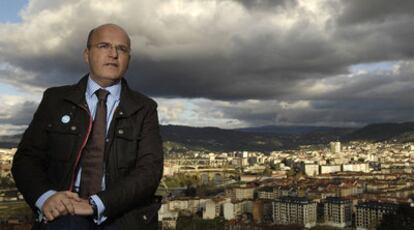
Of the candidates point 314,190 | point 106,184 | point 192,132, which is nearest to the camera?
point 106,184

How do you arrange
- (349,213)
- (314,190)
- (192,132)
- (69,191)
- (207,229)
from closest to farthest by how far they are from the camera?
(69,191) → (207,229) → (349,213) → (314,190) → (192,132)

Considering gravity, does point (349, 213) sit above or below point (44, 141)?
below

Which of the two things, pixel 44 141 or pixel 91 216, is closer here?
pixel 91 216

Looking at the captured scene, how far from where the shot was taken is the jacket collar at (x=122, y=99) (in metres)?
1.57

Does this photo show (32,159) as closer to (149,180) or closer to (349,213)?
(149,180)

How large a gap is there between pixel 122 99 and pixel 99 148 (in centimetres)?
17

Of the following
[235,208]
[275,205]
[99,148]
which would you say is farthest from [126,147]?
[235,208]

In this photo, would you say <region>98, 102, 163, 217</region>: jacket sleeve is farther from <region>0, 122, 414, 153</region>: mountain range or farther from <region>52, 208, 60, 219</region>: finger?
<region>0, 122, 414, 153</region>: mountain range

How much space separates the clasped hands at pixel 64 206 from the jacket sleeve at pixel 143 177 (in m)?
0.05

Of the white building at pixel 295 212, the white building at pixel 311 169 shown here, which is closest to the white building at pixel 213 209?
the white building at pixel 295 212

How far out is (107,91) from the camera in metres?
1.62

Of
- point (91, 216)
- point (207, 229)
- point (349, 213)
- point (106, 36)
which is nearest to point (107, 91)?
point (106, 36)

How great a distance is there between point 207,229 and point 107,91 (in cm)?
2760

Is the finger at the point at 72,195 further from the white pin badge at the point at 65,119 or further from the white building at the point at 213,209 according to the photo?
the white building at the point at 213,209
